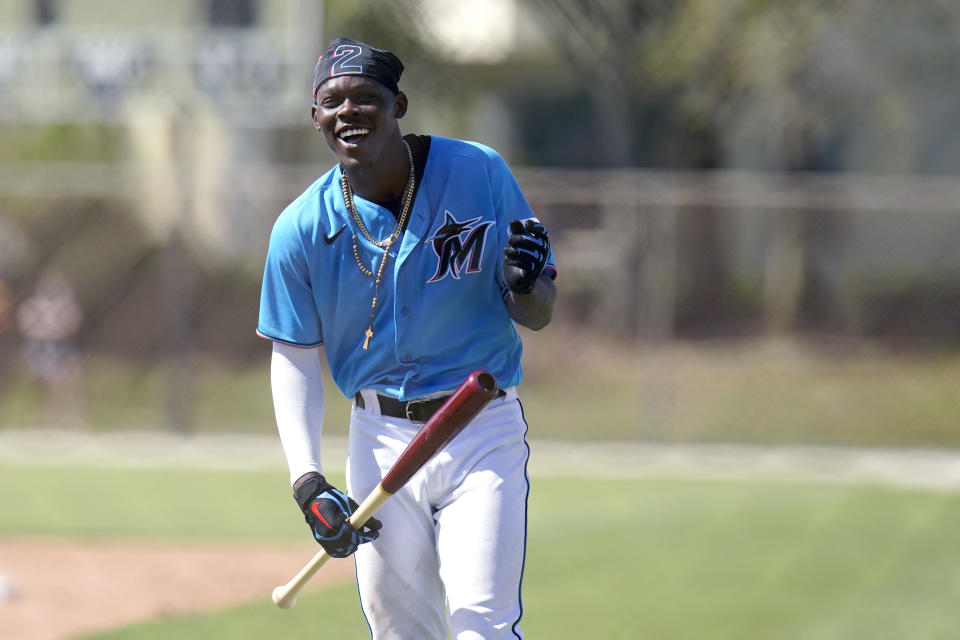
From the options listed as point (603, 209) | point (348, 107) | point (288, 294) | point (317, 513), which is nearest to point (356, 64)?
point (348, 107)

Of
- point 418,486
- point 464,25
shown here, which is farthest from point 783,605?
point 464,25

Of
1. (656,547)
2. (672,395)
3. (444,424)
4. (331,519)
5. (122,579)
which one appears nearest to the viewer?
(444,424)

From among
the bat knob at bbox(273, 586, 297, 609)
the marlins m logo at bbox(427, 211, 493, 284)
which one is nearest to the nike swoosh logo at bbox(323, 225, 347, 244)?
the marlins m logo at bbox(427, 211, 493, 284)

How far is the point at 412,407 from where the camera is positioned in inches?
147

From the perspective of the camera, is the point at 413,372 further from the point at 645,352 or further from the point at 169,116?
the point at 169,116

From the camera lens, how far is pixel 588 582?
7.13m

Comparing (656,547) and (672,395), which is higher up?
(656,547)

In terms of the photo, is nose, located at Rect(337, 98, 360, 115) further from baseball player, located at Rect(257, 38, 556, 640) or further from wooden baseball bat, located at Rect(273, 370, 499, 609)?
wooden baseball bat, located at Rect(273, 370, 499, 609)

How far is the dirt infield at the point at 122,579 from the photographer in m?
6.59

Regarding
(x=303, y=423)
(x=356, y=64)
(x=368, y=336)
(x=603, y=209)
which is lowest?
(x=603, y=209)

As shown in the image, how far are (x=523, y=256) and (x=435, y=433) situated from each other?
1.71 feet

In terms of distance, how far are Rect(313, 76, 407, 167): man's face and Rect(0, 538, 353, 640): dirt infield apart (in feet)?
11.7

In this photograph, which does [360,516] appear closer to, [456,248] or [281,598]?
[281,598]

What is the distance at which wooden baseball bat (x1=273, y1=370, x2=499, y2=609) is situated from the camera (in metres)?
3.45
